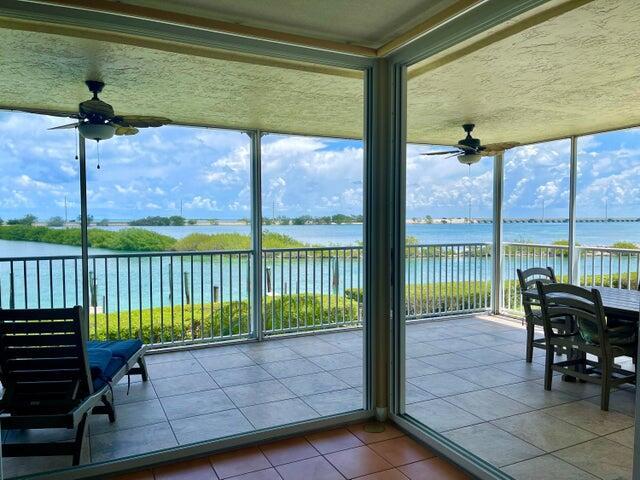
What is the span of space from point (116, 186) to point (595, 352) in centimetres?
1072

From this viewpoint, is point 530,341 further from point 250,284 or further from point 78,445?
point 78,445

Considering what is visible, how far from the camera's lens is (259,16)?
2.15m

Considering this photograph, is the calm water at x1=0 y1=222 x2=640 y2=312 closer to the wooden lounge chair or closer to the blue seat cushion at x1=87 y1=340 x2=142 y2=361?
the blue seat cushion at x1=87 y1=340 x2=142 y2=361

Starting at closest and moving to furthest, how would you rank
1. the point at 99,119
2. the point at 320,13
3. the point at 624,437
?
the point at 320,13 → the point at 624,437 → the point at 99,119

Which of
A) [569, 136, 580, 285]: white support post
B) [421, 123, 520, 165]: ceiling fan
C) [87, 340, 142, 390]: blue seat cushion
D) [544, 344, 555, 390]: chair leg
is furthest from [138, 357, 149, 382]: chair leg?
[569, 136, 580, 285]: white support post

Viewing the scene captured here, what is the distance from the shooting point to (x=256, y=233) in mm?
4789

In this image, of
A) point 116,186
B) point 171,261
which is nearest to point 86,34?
point 171,261

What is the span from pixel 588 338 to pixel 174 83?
352cm

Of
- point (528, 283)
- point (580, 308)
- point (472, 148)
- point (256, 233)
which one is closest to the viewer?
point (580, 308)

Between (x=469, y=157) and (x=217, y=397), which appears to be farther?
(x=469, y=157)

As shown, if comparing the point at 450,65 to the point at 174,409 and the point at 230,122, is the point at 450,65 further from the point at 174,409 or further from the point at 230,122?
the point at 174,409

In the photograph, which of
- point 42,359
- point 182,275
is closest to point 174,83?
point 42,359

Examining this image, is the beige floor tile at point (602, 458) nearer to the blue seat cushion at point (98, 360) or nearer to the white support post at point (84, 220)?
the blue seat cushion at point (98, 360)

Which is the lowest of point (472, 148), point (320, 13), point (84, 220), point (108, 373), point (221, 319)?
point (221, 319)
